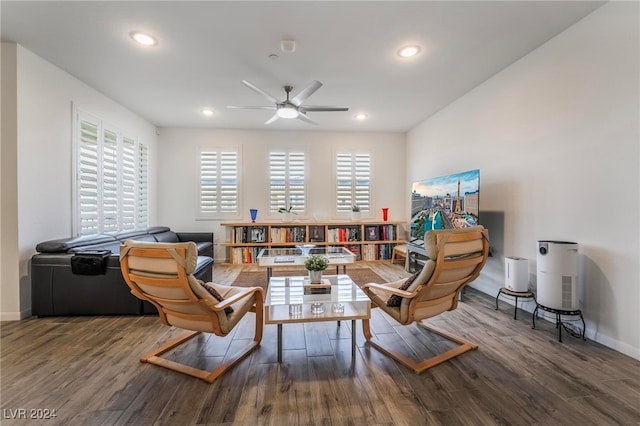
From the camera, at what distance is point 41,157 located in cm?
309

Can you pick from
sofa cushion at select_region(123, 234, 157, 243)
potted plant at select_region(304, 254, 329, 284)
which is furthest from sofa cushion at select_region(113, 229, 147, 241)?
potted plant at select_region(304, 254, 329, 284)

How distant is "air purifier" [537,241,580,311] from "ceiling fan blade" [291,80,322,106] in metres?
2.75

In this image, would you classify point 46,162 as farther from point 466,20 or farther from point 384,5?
point 466,20

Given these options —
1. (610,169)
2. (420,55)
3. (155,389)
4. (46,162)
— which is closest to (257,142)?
(46,162)

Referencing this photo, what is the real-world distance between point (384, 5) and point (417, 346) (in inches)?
114

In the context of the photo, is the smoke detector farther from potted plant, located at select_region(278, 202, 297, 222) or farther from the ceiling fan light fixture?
potted plant, located at select_region(278, 202, 297, 222)

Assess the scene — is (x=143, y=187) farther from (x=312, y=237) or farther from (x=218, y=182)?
(x=312, y=237)

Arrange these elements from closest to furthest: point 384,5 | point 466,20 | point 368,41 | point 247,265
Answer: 1. point 384,5
2. point 466,20
3. point 368,41
4. point 247,265

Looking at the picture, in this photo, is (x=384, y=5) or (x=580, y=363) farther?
(x=384, y=5)

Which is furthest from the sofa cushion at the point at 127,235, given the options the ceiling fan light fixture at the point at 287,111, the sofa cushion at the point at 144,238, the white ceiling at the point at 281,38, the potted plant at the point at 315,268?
the potted plant at the point at 315,268

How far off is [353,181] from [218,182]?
2.99 m

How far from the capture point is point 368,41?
2742 millimetres

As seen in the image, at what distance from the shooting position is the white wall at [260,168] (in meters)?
5.85

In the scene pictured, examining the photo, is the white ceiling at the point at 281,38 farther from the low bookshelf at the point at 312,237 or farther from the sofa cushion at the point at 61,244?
the low bookshelf at the point at 312,237
